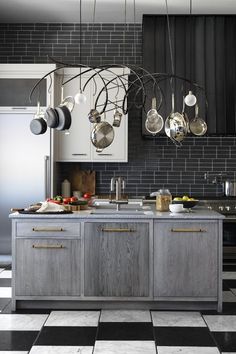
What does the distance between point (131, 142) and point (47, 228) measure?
3006 mm

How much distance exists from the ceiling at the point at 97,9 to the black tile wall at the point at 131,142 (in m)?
0.15

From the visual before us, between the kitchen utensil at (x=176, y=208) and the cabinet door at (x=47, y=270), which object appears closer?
the cabinet door at (x=47, y=270)

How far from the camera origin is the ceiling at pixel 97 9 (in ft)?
20.4

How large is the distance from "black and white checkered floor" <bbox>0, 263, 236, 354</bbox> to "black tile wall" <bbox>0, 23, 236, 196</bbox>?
9.15 ft

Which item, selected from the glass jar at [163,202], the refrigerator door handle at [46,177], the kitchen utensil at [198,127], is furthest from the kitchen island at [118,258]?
the refrigerator door handle at [46,177]

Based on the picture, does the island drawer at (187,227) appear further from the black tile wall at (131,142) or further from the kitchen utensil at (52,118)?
the black tile wall at (131,142)

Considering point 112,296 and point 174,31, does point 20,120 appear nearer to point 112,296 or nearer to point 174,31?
point 174,31

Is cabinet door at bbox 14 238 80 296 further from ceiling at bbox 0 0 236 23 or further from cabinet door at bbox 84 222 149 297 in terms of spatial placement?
ceiling at bbox 0 0 236 23

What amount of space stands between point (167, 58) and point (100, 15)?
3.35 ft

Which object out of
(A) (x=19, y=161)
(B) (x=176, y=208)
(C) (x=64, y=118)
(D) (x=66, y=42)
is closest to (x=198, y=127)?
(B) (x=176, y=208)

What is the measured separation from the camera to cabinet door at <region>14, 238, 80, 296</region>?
13.7 ft

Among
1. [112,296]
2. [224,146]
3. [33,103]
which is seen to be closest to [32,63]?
[33,103]

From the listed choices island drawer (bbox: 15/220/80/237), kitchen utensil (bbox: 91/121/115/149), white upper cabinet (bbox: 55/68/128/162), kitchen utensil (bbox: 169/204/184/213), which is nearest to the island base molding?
island drawer (bbox: 15/220/80/237)

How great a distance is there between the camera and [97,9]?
6492 mm
